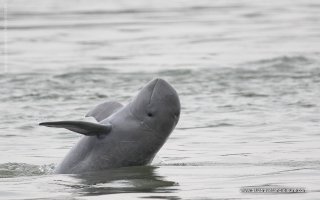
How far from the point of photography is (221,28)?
30.1 metres

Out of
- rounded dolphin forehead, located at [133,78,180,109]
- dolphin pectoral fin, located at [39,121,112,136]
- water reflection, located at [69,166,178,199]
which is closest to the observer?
water reflection, located at [69,166,178,199]

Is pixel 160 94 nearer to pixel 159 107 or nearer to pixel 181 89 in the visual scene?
pixel 159 107

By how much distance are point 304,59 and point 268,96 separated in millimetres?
4391

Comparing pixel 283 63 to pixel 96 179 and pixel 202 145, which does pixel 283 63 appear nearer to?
pixel 202 145

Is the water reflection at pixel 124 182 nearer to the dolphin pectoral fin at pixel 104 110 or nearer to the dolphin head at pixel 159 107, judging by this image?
the dolphin head at pixel 159 107

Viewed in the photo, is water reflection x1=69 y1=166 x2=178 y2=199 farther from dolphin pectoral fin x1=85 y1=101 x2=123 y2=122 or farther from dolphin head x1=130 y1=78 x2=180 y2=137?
dolphin pectoral fin x1=85 y1=101 x2=123 y2=122

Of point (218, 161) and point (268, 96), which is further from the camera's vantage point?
point (268, 96)

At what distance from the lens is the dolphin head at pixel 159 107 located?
11.5 meters

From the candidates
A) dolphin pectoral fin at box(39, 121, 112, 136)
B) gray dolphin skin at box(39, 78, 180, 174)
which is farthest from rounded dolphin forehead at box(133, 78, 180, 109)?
dolphin pectoral fin at box(39, 121, 112, 136)

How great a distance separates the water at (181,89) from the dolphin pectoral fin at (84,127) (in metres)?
0.47

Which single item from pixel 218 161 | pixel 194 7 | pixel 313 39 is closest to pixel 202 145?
pixel 218 161

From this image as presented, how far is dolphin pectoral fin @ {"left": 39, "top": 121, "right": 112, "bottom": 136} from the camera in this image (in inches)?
440

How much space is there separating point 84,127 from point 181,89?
8.67 meters

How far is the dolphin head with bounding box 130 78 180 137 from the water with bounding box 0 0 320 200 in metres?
0.58
